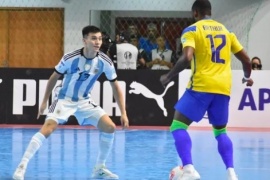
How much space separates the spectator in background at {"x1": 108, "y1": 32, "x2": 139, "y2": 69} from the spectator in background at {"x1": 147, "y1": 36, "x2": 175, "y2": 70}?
21.0 inches

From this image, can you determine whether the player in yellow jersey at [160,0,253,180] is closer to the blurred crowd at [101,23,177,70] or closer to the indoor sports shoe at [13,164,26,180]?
the indoor sports shoe at [13,164,26,180]

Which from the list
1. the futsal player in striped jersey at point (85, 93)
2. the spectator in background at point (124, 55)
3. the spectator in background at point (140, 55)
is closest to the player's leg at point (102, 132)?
the futsal player in striped jersey at point (85, 93)

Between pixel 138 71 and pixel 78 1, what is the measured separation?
160 inches

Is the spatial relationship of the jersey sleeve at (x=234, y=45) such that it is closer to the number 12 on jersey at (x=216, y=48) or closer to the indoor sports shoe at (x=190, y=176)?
the number 12 on jersey at (x=216, y=48)

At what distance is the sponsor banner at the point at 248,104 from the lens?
15.1 meters

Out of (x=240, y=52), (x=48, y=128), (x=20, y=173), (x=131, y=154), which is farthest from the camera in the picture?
(x=131, y=154)

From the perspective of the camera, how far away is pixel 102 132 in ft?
28.1

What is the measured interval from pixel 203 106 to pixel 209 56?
522mm

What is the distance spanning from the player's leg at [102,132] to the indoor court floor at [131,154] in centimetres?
19

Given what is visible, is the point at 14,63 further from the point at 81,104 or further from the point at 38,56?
the point at 81,104

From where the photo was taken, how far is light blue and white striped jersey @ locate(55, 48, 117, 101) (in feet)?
27.9

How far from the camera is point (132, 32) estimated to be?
16.5 metres

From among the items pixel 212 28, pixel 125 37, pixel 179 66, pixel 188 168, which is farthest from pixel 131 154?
pixel 125 37

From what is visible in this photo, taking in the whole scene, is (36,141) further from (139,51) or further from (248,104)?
(139,51)
